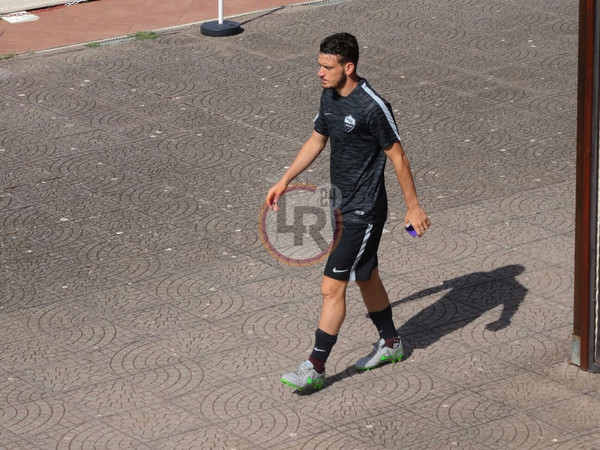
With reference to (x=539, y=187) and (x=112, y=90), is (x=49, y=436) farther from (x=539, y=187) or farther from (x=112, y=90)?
(x=112, y=90)

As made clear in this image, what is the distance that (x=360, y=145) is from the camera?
7359 mm

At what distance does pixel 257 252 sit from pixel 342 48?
99.0 inches

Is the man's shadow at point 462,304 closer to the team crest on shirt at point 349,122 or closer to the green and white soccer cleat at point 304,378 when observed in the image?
the green and white soccer cleat at point 304,378

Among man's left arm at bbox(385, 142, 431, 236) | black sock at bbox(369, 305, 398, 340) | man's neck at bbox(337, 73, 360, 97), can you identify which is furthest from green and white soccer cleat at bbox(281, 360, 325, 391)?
man's neck at bbox(337, 73, 360, 97)

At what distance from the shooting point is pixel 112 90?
12.9 m

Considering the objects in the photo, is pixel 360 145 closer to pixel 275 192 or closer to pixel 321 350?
pixel 275 192

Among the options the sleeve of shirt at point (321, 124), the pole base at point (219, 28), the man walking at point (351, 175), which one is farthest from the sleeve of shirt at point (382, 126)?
the pole base at point (219, 28)

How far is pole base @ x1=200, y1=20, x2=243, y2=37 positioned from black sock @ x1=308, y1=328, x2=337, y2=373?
25.6 ft

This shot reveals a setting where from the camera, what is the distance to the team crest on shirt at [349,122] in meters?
7.31

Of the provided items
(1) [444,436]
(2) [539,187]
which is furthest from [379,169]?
(2) [539,187]

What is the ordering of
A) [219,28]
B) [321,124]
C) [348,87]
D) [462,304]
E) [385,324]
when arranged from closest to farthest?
[348,87] → [321,124] → [385,324] → [462,304] → [219,28]

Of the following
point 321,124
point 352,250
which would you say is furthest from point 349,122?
Result: point 352,250

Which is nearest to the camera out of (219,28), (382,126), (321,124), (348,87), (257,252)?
(382,126)

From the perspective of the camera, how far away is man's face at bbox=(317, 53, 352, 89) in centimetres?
731
